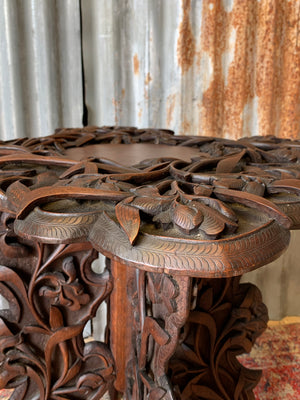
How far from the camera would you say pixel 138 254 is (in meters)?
0.40

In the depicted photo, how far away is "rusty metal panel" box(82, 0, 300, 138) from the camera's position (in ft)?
5.19

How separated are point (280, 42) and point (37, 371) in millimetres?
1575

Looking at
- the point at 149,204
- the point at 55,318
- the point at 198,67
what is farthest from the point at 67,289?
the point at 198,67

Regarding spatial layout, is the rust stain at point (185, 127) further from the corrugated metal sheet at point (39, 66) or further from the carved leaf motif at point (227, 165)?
the carved leaf motif at point (227, 165)

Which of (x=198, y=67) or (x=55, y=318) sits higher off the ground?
(x=198, y=67)

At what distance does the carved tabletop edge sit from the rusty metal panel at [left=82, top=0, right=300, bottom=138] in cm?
108

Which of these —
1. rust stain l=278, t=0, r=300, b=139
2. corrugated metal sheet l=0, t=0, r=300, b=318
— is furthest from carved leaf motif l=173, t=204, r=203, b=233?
rust stain l=278, t=0, r=300, b=139

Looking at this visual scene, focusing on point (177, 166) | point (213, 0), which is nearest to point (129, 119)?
point (213, 0)

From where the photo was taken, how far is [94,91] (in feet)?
5.45

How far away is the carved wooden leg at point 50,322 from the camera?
0.69 metres

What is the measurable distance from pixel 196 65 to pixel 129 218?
4.49 ft

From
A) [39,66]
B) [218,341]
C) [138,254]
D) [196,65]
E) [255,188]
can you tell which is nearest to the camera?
[138,254]

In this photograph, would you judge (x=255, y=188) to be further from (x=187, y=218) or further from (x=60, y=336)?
(x=60, y=336)

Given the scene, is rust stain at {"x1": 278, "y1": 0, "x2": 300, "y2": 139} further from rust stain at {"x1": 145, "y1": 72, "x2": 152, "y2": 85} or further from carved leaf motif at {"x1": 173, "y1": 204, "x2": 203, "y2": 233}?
carved leaf motif at {"x1": 173, "y1": 204, "x2": 203, "y2": 233}
